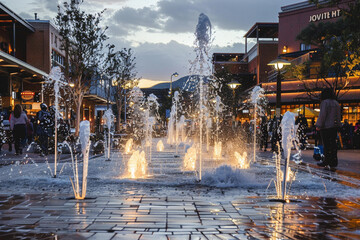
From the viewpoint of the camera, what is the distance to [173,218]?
4539mm

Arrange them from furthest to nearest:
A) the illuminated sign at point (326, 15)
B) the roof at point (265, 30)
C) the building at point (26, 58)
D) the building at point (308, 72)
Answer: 1. the roof at point (265, 30)
2. the illuminated sign at point (326, 15)
3. the building at point (308, 72)
4. the building at point (26, 58)

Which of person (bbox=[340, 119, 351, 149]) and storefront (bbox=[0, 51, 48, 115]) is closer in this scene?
person (bbox=[340, 119, 351, 149])

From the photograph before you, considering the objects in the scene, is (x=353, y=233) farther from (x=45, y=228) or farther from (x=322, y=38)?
(x=322, y=38)

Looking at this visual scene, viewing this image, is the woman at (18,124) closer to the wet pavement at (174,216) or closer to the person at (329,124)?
the wet pavement at (174,216)

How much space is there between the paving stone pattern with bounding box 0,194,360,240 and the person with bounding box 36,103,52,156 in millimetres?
8270

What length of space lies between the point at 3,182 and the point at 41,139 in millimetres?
6785

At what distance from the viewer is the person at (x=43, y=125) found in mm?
13812

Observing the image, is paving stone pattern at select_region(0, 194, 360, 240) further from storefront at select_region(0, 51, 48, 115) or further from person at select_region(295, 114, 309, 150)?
storefront at select_region(0, 51, 48, 115)

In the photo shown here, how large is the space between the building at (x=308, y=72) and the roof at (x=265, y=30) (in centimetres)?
649

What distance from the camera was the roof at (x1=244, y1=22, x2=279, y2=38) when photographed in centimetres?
5003

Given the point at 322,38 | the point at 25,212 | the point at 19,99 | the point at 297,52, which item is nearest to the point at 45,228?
A: the point at 25,212

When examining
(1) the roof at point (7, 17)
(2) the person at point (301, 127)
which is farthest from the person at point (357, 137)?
(1) the roof at point (7, 17)

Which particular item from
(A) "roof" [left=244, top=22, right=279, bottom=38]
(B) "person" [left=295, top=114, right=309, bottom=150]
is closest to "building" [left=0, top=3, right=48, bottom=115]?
(B) "person" [left=295, top=114, right=309, bottom=150]

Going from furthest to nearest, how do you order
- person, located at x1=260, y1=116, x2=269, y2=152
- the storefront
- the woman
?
the storefront
person, located at x1=260, y1=116, x2=269, y2=152
the woman
